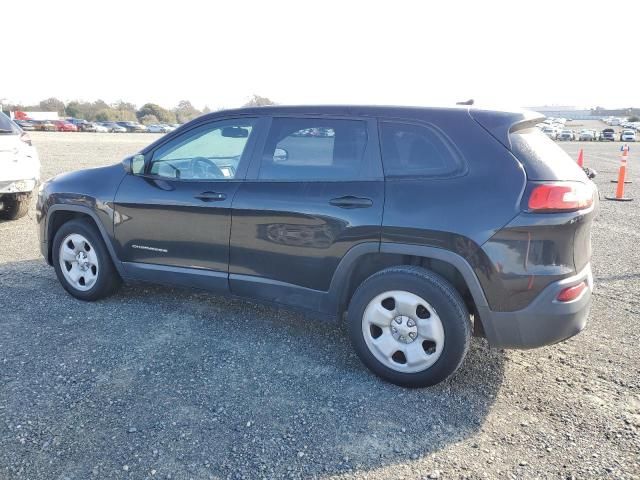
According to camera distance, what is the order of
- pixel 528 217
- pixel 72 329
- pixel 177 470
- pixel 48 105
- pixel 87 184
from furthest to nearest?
pixel 48 105 < pixel 87 184 < pixel 72 329 < pixel 528 217 < pixel 177 470

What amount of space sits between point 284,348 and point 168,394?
93 cm

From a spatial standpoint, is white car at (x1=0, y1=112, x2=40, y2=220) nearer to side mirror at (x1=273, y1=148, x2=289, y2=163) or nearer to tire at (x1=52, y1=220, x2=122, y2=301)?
tire at (x1=52, y1=220, x2=122, y2=301)

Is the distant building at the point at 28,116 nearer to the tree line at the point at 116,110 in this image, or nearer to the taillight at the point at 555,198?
the tree line at the point at 116,110

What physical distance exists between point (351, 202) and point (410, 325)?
0.86m

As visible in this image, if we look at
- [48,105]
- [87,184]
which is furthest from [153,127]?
[87,184]

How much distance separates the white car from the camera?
665 cm

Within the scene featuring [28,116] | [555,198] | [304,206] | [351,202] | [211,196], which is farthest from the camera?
[28,116]

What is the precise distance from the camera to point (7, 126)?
271 inches

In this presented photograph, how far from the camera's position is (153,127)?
2640 inches

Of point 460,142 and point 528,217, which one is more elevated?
point 460,142

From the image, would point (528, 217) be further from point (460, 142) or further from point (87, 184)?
point (87, 184)

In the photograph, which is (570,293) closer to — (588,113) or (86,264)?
(86,264)

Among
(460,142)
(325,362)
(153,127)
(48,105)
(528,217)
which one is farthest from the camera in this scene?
(48,105)

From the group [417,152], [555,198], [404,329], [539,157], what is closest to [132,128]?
[417,152]
